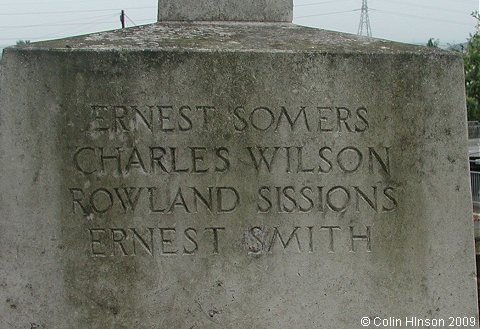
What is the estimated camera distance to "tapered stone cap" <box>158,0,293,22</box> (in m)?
3.14

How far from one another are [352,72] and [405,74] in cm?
23

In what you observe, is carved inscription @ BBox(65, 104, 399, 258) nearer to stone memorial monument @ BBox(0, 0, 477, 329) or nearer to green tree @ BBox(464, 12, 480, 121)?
stone memorial monument @ BBox(0, 0, 477, 329)

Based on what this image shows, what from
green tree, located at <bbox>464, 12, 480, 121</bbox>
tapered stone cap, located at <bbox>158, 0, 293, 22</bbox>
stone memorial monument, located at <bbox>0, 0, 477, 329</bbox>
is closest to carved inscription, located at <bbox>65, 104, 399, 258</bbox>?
stone memorial monument, located at <bbox>0, 0, 477, 329</bbox>

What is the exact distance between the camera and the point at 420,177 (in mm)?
2764

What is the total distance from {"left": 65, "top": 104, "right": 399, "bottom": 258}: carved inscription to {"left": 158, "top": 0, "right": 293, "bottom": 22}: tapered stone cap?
2.18ft

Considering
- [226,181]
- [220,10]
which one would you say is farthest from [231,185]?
[220,10]

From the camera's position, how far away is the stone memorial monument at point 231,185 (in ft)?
8.79

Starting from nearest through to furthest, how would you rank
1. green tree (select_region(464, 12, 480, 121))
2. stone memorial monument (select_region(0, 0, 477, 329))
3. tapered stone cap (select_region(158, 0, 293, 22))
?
stone memorial monument (select_region(0, 0, 477, 329)), tapered stone cap (select_region(158, 0, 293, 22)), green tree (select_region(464, 12, 480, 121))

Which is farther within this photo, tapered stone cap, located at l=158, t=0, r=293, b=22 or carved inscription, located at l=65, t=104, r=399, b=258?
tapered stone cap, located at l=158, t=0, r=293, b=22

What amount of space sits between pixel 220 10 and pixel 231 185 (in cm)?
94

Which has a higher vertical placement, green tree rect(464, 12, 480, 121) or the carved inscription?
green tree rect(464, 12, 480, 121)

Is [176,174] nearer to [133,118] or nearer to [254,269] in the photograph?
[133,118]

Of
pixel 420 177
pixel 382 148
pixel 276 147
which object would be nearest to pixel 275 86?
pixel 276 147

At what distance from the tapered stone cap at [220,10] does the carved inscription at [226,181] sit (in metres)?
0.66
